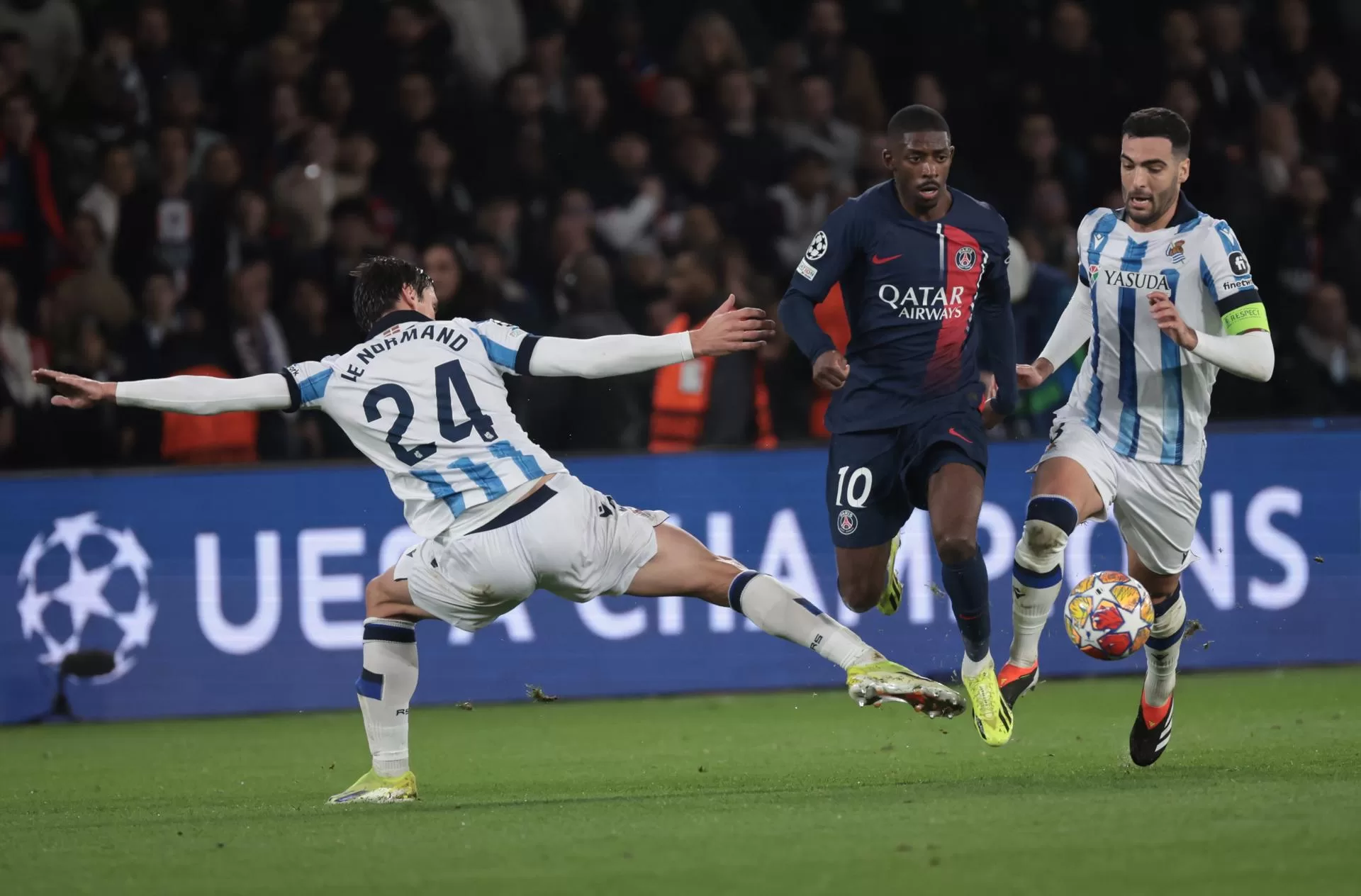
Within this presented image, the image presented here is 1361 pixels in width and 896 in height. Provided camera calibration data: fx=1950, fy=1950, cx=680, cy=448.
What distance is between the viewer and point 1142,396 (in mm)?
7434

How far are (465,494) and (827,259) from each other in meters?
1.66

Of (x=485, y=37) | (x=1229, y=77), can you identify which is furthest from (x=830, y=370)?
(x=1229, y=77)

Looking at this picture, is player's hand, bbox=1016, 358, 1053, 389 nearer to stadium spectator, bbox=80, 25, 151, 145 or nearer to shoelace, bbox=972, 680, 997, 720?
shoelace, bbox=972, 680, 997, 720

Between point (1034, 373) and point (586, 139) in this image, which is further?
point (586, 139)

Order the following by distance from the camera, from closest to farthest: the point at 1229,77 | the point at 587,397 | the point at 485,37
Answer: the point at 587,397
the point at 485,37
the point at 1229,77

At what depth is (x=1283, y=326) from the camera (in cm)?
1279

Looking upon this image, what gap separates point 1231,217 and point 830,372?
738 centimetres

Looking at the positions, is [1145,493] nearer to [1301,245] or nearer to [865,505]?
[865,505]

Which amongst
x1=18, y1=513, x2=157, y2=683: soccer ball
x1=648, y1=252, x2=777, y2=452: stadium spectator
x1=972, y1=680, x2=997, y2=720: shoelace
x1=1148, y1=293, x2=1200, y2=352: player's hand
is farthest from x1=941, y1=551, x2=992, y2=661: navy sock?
x1=18, y1=513, x2=157, y2=683: soccer ball

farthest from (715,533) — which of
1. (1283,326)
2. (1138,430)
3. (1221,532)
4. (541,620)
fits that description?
(1283,326)

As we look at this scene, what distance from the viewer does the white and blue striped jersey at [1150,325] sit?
724 cm

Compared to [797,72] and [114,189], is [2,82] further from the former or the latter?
[797,72]

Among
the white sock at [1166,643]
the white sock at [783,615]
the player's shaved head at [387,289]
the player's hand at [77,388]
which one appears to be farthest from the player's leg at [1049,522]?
the player's hand at [77,388]

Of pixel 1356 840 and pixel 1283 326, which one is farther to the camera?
pixel 1283 326
